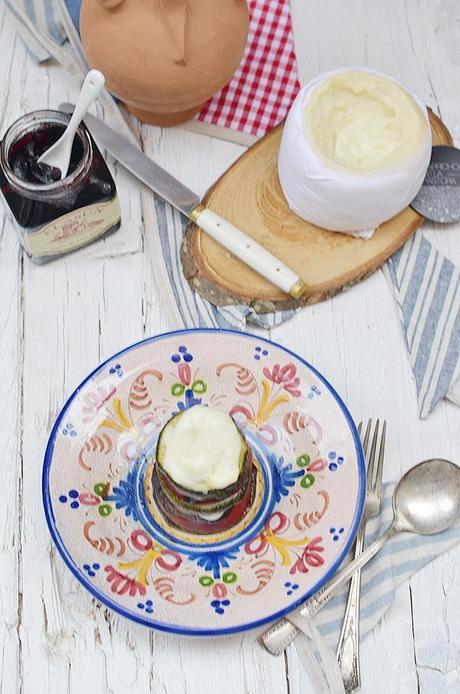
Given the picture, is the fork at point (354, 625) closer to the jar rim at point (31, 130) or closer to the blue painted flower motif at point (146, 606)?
the blue painted flower motif at point (146, 606)

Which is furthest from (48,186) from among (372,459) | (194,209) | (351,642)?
(351,642)

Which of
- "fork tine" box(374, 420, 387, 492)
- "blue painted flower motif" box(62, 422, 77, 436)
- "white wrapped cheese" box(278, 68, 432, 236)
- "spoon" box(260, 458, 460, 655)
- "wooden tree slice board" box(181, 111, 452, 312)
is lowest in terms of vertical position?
"spoon" box(260, 458, 460, 655)

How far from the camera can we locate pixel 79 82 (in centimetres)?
118

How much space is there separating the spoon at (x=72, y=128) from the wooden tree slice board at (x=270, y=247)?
156 millimetres

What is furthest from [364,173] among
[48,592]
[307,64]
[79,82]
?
[48,592]

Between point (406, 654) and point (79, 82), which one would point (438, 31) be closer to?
point (79, 82)

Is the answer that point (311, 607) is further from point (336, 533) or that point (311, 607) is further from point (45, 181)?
point (45, 181)

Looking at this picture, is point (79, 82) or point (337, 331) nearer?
point (337, 331)

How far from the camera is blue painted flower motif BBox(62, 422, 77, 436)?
91cm

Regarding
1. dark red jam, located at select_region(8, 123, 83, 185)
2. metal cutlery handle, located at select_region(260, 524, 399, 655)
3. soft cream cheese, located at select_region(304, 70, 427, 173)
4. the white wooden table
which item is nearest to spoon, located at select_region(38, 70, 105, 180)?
dark red jam, located at select_region(8, 123, 83, 185)

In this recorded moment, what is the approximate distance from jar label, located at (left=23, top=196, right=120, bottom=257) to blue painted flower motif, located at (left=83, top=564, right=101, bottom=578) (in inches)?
13.2

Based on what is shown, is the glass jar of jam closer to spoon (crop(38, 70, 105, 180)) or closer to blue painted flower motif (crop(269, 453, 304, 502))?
spoon (crop(38, 70, 105, 180))

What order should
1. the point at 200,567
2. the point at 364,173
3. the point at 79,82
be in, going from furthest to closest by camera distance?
the point at 79,82
the point at 364,173
the point at 200,567

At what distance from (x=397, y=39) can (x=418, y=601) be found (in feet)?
2.15
